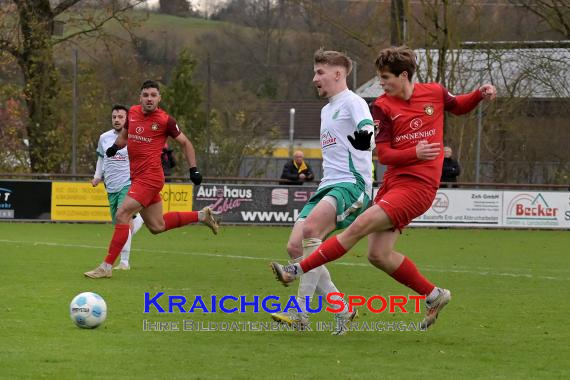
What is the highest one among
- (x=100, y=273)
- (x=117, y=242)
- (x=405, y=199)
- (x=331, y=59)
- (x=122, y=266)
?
(x=331, y=59)

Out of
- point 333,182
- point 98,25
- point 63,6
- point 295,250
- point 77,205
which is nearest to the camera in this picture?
point 295,250

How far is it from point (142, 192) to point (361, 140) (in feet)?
16.5

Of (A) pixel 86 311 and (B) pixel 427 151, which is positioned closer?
(B) pixel 427 151

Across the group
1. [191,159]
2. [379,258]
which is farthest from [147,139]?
[379,258]

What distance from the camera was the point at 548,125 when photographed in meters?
32.4

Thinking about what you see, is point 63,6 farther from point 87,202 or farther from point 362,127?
point 362,127

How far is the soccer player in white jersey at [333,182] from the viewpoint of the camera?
8.43 meters

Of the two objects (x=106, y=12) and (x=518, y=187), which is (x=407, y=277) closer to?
(x=518, y=187)

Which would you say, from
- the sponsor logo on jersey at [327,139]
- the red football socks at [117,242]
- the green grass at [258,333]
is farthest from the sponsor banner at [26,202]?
the sponsor logo on jersey at [327,139]

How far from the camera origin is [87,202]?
25219 millimetres

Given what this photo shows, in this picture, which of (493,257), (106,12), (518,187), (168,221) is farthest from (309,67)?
(168,221)

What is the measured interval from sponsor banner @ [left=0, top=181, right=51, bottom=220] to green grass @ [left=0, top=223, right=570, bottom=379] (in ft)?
24.7

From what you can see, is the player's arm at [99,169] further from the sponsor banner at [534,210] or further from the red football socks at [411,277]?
the sponsor banner at [534,210]

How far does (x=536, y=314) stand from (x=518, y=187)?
56.9ft
